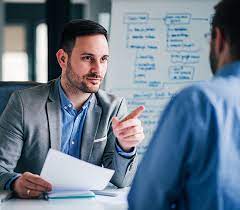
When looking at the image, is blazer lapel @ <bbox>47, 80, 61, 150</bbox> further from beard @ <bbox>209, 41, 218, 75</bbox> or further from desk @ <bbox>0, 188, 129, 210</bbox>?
beard @ <bbox>209, 41, 218, 75</bbox>

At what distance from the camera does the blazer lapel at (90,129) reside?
2238mm

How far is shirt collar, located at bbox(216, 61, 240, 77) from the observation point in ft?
3.59

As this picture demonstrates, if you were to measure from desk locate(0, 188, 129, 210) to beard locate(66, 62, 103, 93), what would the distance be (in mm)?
510

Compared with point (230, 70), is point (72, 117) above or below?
below

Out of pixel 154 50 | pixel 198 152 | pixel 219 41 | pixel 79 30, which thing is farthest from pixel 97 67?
pixel 198 152

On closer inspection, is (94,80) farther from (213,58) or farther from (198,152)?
(198,152)

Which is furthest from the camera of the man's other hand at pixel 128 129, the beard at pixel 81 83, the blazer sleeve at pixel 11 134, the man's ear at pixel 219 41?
the beard at pixel 81 83

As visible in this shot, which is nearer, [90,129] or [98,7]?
[90,129]

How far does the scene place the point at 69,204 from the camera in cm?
184

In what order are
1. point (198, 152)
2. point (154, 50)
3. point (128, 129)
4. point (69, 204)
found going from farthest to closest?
point (154, 50) → point (128, 129) → point (69, 204) → point (198, 152)

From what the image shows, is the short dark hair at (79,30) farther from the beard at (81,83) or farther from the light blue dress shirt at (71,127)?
the light blue dress shirt at (71,127)

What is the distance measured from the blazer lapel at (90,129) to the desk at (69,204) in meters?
0.32

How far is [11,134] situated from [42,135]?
0.12 m

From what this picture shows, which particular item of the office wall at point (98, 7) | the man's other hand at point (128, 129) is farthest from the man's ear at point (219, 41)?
the office wall at point (98, 7)
